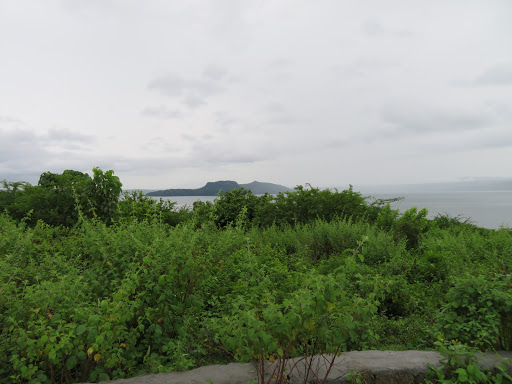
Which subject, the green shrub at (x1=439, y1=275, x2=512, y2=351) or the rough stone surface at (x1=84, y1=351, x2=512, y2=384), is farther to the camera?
the green shrub at (x1=439, y1=275, x2=512, y2=351)

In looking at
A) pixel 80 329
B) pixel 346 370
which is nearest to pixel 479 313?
pixel 346 370

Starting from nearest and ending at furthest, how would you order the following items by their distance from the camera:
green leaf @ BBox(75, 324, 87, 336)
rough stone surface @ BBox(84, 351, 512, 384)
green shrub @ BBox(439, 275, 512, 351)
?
green leaf @ BBox(75, 324, 87, 336)
rough stone surface @ BBox(84, 351, 512, 384)
green shrub @ BBox(439, 275, 512, 351)

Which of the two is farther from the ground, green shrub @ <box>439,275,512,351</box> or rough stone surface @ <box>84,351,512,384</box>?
green shrub @ <box>439,275,512,351</box>

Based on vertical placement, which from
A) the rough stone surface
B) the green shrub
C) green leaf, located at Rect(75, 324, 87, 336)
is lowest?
the rough stone surface

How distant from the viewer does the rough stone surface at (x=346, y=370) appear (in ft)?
8.77

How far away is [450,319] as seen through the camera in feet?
10.8

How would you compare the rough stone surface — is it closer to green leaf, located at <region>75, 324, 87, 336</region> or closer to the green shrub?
the green shrub

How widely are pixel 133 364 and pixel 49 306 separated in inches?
35.7

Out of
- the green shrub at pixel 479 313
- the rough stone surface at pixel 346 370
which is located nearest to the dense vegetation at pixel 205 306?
the green shrub at pixel 479 313

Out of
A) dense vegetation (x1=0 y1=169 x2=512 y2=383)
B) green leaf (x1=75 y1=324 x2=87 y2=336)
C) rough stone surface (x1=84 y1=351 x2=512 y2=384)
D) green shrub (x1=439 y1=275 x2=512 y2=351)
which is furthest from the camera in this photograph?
green shrub (x1=439 y1=275 x2=512 y2=351)

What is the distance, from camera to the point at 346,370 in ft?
9.33

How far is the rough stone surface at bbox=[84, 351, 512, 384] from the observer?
2.67 metres

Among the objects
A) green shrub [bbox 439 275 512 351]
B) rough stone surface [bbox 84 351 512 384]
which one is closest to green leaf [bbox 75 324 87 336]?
rough stone surface [bbox 84 351 512 384]

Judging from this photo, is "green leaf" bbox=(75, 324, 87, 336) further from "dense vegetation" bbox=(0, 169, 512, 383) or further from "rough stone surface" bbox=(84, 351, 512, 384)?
"rough stone surface" bbox=(84, 351, 512, 384)
